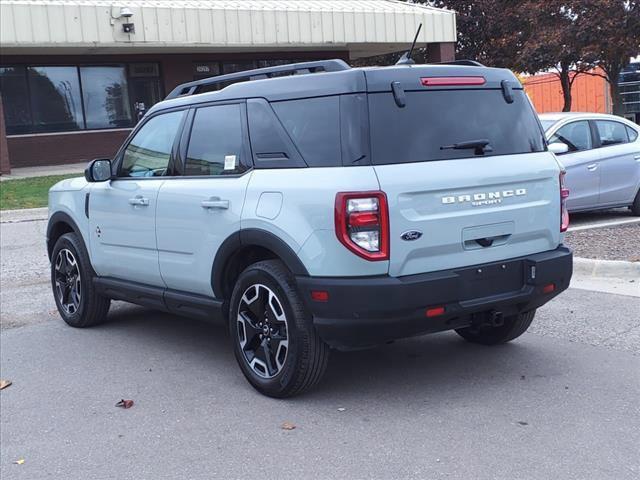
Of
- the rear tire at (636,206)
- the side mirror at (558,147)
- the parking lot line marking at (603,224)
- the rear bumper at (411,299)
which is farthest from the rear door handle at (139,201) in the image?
the rear tire at (636,206)

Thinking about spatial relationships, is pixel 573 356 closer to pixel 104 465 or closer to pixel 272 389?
pixel 272 389

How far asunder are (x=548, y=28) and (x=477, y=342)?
22.1m

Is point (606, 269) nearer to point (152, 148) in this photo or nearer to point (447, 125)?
point (447, 125)

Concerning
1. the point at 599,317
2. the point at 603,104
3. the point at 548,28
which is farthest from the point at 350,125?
the point at 603,104

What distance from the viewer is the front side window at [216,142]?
5.14 m

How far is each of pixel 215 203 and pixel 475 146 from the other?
1.71 m

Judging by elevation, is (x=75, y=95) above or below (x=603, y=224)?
above

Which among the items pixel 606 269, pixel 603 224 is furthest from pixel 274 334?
pixel 603 224

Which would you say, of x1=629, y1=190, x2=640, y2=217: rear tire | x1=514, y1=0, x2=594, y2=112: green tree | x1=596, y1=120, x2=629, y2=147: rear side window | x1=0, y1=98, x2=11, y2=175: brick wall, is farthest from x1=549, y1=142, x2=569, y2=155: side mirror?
x1=0, y1=98, x2=11, y2=175: brick wall

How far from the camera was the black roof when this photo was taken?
14.7 ft

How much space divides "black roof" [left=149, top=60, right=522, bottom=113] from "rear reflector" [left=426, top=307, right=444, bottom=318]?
1300 mm

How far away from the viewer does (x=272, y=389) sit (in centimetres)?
486

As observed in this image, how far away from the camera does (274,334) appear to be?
15.9 feet

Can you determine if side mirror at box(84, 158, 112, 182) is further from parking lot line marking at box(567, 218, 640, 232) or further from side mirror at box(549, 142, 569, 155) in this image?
parking lot line marking at box(567, 218, 640, 232)
